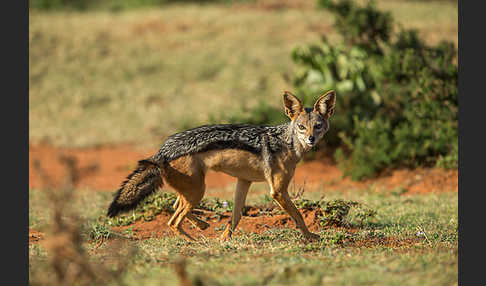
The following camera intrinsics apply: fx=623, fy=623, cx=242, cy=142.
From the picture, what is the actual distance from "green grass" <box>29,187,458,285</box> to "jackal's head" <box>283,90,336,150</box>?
119cm

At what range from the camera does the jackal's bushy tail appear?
739 cm

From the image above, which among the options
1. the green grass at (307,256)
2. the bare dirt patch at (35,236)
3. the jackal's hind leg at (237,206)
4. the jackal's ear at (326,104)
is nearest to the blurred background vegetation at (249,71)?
the green grass at (307,256)

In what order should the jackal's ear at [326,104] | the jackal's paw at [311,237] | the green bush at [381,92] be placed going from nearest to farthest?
1. the jackal's paw at [311,237]
2. the jackal's ear at [326,104]
3. the green bush at [381,92]

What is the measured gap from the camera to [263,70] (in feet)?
74.8

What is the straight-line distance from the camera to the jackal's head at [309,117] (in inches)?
297

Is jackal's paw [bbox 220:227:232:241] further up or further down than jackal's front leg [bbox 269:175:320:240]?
further down

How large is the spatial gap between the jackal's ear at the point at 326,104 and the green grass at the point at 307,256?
1530 mm

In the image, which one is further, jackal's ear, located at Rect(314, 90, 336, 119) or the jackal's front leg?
jackal's ear, located at Rect(314, 90, 336, 119)

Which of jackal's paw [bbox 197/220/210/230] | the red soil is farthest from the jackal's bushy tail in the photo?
the red soil

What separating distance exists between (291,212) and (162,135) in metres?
11.7

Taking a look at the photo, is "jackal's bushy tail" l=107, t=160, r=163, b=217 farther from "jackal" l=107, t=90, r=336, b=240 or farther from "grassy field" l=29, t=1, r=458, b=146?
"grassy field" l=29, t=1, r=458, b=146

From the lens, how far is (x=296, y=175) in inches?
571

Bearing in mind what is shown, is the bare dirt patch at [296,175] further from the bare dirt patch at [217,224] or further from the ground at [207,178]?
the bare dirt patch at [217,224]

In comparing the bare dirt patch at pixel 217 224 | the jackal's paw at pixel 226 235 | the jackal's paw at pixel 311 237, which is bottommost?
the bare dirt patch at pixel 217 224
